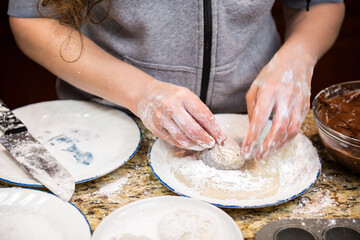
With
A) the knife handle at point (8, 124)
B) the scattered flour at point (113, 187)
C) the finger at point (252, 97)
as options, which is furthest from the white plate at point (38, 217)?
the finger at point (252, 97)

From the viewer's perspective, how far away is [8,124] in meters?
1.25

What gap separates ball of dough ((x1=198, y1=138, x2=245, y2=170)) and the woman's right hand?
0.03 meters

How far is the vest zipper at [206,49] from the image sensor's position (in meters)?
1.32

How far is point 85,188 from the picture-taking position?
3.73 feet

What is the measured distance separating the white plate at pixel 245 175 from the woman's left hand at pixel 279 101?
8cm

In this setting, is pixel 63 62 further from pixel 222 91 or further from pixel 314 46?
pixel 314 46

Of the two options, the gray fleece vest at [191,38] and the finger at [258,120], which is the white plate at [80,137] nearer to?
the gray fleece vest at [191,38]

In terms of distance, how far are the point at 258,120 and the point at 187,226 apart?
1.41 feet

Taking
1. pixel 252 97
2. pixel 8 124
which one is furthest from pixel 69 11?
pixel 252 97

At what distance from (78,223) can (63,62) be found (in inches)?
24.3

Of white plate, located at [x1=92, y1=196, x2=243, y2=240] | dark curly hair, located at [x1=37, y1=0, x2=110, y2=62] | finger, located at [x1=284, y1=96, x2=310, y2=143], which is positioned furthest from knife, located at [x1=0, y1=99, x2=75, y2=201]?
finger, located at [x1=284, y1=96, x2=310, y2=143]

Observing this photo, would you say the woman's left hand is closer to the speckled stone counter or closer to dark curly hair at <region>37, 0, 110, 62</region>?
the speckled stone counter

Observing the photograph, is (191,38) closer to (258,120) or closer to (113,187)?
(258,120)

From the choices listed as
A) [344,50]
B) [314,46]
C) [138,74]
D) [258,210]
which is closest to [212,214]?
[258,210]
